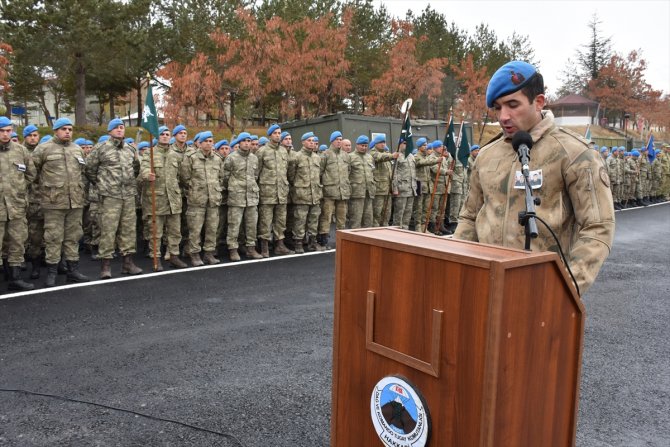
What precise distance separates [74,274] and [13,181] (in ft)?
4.39

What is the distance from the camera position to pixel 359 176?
36.0 feet

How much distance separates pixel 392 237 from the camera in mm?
1808

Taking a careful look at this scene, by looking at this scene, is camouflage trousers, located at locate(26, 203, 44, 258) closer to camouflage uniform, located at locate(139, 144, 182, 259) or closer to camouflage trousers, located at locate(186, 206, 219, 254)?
camouflage uniform, located at locate(139, 144, 182, 259)

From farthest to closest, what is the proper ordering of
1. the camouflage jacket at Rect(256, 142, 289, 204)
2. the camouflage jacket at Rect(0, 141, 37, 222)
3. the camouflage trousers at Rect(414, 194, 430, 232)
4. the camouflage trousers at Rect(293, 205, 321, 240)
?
the camouflage trousers at Rect(414, 194, 430, 232), the camouflage trousers at Rect(293, 205, 321, 240), the camouflage jacket at Rect(256, 142, 289, 204), the camouflage jacket at Rect(0, 141, 37, 222)

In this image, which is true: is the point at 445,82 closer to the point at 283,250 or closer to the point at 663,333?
the point at 283,250

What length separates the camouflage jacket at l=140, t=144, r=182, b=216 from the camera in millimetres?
8508

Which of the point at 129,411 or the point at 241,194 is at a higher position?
the point at 241,194

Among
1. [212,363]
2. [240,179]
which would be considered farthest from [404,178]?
[212,363]

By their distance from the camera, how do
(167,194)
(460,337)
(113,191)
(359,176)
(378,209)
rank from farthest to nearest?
1. (378,209)
2. (359,176)
3. (167,194)
4. (113,191)
5. (460,337)

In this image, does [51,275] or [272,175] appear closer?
[51,275]

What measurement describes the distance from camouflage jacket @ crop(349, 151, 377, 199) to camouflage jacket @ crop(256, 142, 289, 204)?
171 centimetres

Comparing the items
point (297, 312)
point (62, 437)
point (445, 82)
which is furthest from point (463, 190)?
point (445, 82)

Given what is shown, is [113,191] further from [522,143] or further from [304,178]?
[522,143]

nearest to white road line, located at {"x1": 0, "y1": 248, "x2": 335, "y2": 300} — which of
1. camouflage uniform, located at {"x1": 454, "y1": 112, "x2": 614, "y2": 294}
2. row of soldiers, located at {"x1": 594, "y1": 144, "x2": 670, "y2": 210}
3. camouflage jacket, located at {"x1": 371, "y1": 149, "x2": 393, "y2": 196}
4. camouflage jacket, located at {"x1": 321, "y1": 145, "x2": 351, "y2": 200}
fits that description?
camouflage jacket, located at {"x1": 321, "y1": 145, "x2": 351, "y2": 200}
